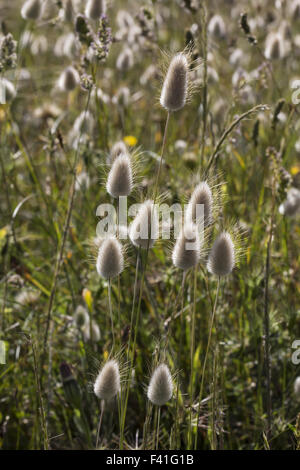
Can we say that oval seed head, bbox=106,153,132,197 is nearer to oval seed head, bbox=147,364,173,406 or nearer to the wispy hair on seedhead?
the wispy hair on seedhead

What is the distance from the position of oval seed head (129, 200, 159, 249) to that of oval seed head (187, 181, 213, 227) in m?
0.06

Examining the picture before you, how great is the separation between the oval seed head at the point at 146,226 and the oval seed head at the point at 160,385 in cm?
23

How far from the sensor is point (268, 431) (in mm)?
1284

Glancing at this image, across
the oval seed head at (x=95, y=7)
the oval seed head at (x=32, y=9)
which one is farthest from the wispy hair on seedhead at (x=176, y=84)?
the oval seed head at (x=32, y=9)

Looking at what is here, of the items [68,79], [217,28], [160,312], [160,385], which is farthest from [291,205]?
[217,28]

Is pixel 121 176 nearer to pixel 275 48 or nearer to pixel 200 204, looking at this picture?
pixel 200 204

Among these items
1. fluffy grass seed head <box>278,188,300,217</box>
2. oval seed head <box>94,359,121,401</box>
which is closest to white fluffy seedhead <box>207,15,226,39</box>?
fluffy grass seed head <box>278,188,300,217</box>

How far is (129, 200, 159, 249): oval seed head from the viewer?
3.46 ft

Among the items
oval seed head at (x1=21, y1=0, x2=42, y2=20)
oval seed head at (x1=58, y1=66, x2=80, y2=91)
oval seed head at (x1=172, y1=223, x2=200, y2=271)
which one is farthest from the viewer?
oval seed head at (x1=58, y1=66, x2=80, y2=91)

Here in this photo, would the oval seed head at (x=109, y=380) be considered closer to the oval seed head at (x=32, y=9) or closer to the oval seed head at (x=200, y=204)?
the oval seed head at (x=200, y=204)

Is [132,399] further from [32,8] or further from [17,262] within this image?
[32,8]

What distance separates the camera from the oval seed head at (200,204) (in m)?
1.04

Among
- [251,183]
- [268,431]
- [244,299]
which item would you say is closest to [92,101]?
[251,183]
